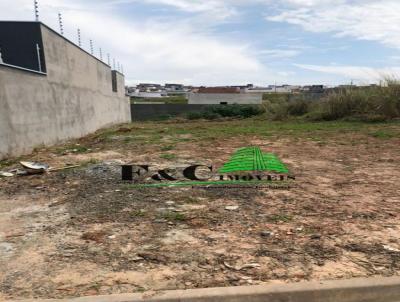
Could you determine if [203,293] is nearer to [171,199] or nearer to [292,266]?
[292,266]

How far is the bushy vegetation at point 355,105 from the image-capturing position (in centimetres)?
1342

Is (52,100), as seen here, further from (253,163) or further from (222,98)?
(222,98)

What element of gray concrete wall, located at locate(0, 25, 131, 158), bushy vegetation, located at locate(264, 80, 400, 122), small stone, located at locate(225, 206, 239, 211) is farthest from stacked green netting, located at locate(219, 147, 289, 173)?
bushy vegetation, located at locate(264, 80, 400, 122)

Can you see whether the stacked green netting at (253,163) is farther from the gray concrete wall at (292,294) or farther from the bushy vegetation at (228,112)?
the bushy vegetation at (228,112)

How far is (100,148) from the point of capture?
8.25 metres

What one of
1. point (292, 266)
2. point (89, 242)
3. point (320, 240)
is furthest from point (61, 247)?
point (320, 240)

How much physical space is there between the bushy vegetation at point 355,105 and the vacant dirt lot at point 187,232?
9346mm

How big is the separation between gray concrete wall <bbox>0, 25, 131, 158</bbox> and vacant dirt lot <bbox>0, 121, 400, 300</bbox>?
7.49ft

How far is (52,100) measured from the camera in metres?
8.97

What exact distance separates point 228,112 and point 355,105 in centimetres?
1029

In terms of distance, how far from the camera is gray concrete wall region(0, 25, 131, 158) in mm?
6680

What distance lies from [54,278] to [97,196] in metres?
1.89

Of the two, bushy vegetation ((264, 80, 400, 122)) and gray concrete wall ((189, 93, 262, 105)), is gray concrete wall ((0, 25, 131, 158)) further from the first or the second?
gray concrete wall ((189, 93, 262, 105))

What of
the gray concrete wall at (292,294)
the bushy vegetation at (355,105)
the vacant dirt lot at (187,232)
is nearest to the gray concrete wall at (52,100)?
the vacant dirt lot at (187,232)
